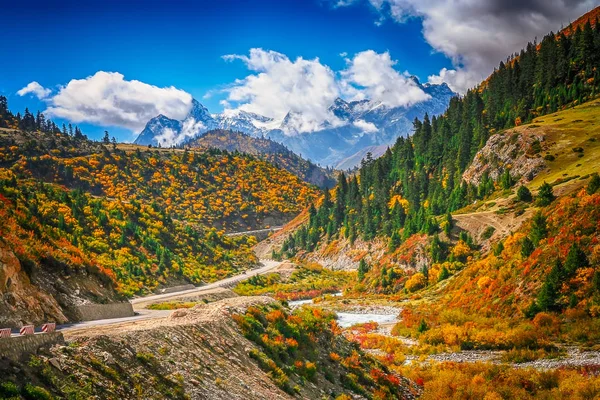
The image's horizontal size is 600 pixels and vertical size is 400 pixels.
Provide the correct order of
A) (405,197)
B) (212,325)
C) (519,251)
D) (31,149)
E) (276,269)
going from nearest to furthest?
(212,325) < (519,251) < (276,269) < (405,197) < (31,149)

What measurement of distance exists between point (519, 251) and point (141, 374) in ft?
181

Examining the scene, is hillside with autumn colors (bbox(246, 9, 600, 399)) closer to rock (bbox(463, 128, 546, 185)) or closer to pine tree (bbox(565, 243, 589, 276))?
pine tree (bbox(565, 243, 589, 276))

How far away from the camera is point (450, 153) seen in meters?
132

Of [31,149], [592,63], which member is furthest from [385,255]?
[31,149]

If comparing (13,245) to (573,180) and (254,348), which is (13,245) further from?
(573,180)

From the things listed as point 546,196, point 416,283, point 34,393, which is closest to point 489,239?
point 546,196

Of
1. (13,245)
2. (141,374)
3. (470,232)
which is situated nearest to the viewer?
(141,374)

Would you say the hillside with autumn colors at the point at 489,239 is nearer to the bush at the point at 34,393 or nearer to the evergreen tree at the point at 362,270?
the evergreen tree at the point at 362,270

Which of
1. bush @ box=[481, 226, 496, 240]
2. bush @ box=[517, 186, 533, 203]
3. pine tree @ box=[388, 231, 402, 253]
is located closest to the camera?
bush @ box=[481, 226, 496, 240]

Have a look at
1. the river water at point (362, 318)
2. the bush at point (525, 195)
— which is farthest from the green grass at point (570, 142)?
the river water at point (362, 318)

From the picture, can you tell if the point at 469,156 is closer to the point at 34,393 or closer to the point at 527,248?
the point at 527,248

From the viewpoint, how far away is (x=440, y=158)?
141750 mm

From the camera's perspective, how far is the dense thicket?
115m

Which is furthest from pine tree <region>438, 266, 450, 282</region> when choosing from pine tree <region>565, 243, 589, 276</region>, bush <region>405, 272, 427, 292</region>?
pine tree <region>565, 243, 589, 276</region>
